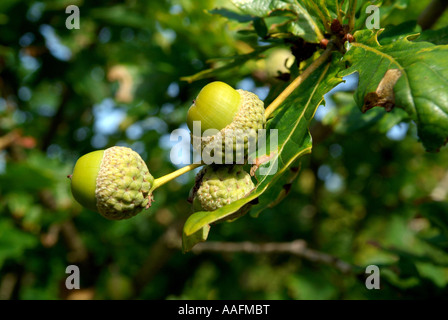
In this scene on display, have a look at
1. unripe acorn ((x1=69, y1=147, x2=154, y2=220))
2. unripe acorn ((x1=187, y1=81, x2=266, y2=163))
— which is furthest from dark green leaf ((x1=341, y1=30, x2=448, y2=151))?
unripe acorn ((x1=69, y1=147, x2=154, y2=220))

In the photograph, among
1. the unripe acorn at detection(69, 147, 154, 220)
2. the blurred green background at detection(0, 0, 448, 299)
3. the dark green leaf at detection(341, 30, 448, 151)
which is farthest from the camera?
the blurred green background at detection(0, 0, 448, 299)

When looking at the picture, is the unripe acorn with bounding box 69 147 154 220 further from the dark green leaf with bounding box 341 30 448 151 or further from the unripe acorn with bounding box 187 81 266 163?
the dark green leaf with bounding box 341 30 448 151

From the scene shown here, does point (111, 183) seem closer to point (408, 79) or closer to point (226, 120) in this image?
point (226, 120)

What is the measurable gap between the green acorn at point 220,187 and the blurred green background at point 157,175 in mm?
823

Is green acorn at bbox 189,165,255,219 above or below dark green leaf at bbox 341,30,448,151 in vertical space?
below

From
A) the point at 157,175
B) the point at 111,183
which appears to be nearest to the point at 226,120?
the point at 111,183

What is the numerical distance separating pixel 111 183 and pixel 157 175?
2.23 meters

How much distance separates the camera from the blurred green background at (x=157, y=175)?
215cm

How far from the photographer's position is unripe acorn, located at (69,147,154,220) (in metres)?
0.91

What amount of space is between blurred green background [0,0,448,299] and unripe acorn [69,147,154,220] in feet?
3.35

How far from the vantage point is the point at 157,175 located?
3.12m

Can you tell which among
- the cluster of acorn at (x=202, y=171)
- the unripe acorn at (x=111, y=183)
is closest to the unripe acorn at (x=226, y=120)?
the cluster of acorn at (x=202, y=171)

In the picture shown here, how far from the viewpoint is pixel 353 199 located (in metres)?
3.83
